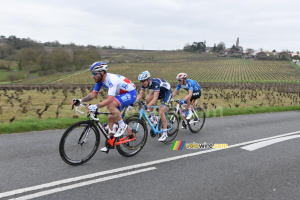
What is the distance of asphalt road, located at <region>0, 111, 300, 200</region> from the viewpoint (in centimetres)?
358

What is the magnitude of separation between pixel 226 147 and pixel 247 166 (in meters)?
1.29

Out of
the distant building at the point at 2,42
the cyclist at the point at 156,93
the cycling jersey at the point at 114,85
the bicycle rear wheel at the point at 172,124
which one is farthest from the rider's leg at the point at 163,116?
the distant building at the point at 2,42

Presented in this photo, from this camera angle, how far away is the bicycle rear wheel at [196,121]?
7.68 metres

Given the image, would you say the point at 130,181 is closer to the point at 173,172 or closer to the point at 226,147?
the point at 173,172

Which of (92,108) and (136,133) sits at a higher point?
(92,108)

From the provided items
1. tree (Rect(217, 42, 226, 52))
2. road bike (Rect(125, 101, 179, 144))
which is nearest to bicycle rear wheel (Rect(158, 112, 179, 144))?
road bike (Rect(125, 101, 179, 144))

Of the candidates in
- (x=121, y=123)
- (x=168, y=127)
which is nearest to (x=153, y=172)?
(x=121, y=123)

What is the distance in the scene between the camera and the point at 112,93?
15.0 feet

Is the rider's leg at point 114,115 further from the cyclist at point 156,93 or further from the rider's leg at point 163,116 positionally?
the rider's leg at point 163,116

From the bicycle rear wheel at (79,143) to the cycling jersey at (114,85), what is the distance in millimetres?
832

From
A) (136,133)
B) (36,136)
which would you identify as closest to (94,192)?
(136,133)

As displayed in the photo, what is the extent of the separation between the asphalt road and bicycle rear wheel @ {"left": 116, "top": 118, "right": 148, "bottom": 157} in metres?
0.15

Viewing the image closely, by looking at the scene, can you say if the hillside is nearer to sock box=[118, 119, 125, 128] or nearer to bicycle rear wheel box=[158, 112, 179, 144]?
bicycle rear wheel box=[158, 112, 179, 144]

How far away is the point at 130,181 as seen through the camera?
156 inches
